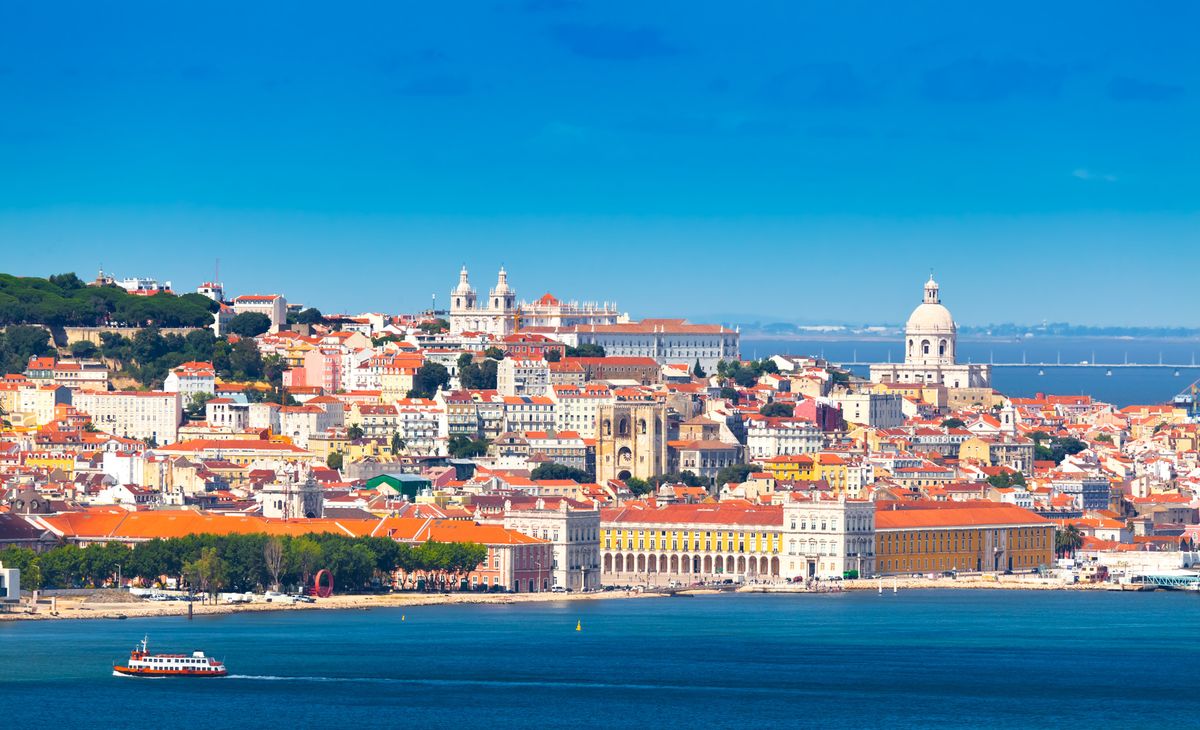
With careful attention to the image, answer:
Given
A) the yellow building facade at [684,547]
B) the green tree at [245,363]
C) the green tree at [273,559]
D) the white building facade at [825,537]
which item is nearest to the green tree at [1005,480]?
the white building facade at [825,537]

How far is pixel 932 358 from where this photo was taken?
4683 inches

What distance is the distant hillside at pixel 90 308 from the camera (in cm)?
9831

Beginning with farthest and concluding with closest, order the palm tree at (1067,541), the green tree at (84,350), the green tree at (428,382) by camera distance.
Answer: the green tree at (84,350), the green tree at (428,382), the palm tree at (1067,541)

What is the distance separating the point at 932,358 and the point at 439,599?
55105mm

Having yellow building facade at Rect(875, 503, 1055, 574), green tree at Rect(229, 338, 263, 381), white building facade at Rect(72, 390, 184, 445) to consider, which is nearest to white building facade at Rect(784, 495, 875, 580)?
yellow building facade at Rect(875, 503, 1055, 574)

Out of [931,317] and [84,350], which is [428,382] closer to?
[84,350]

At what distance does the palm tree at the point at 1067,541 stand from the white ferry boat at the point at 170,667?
104 ft

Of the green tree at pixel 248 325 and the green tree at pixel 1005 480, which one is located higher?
the green tree at pixel 248 325

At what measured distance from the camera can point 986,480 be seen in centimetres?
8706

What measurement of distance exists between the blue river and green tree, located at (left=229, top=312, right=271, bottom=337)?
120ft

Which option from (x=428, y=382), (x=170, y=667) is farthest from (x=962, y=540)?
(x=170, y=667)

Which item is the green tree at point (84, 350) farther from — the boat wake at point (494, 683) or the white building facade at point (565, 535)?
the boat wake at point (494, 683)

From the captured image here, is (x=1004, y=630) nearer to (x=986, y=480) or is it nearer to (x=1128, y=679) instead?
(x=1128, y=679)

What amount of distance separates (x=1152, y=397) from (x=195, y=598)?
305ft
